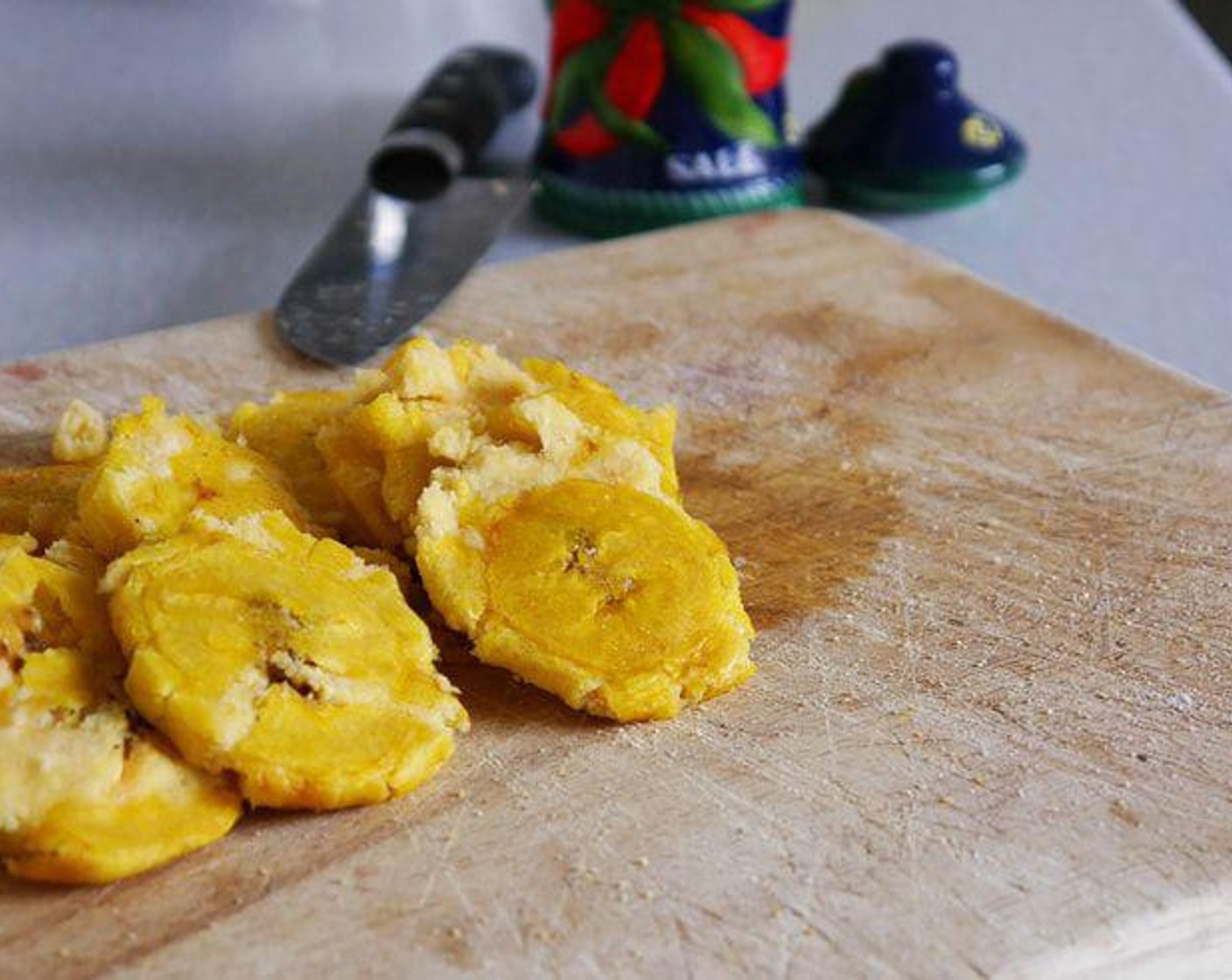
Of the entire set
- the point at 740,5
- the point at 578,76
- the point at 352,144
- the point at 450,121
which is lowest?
the point at 352,144

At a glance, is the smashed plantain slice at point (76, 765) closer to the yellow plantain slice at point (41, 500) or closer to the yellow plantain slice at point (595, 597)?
the yellow plantain slice at point (41, 500)

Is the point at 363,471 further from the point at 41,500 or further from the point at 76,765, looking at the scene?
the point at 76,765

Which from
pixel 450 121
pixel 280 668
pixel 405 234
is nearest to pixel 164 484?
pixel 280 668

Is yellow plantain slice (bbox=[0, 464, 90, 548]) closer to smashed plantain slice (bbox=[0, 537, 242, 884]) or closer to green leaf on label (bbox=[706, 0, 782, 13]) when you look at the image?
smashed plantain slice (bbox=[0, 537, 242, 884])

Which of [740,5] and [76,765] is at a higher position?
[740,5]

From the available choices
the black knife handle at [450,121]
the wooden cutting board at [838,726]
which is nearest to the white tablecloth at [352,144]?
the black knife handle at [450,121]

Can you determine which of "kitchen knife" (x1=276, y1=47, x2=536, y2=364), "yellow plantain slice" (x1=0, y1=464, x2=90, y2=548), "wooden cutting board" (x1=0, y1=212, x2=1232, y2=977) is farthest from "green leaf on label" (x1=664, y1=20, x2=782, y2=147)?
"yellow plantain slice" (x1=0, y1=464, x2=90, y2=548)

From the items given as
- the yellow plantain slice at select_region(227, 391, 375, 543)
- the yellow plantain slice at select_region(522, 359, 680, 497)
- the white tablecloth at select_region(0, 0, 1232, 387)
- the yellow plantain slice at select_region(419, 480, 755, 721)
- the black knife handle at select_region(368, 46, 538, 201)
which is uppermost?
the yellow plantain slice at select_region(522, 359, 680, 497)
